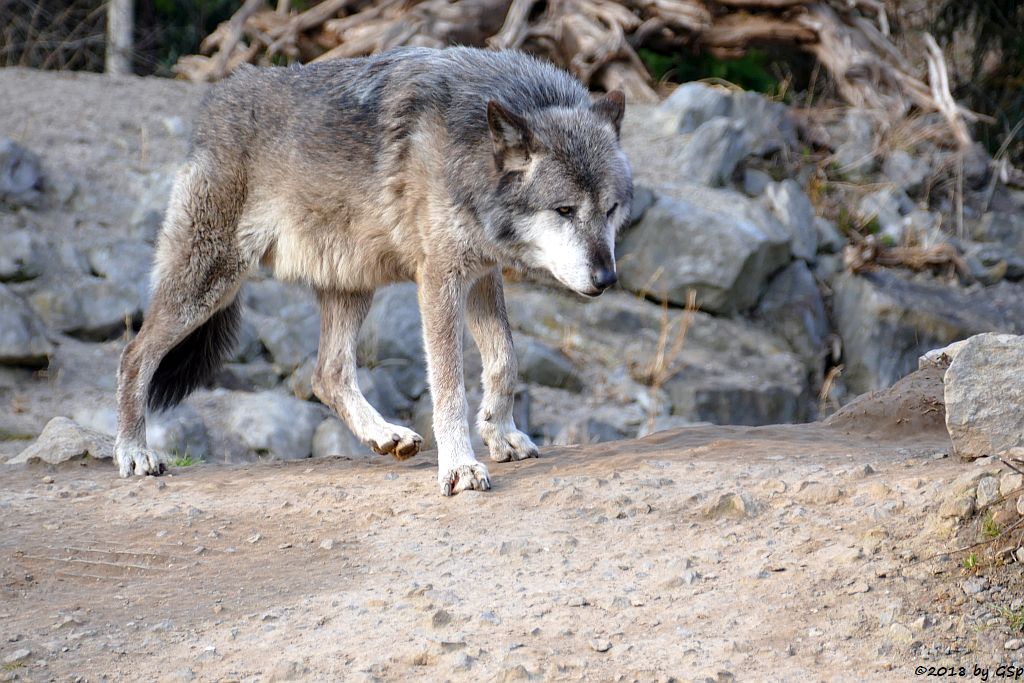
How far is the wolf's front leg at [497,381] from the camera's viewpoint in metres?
5.07

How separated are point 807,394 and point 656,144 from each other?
2998 millimetres

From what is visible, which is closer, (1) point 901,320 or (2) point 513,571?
(2) point 513,571

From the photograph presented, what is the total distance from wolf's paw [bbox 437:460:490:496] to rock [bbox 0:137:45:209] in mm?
6394

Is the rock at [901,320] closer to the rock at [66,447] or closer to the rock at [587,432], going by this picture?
the rock at [587,432]

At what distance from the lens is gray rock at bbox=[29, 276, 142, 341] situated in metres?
8.51

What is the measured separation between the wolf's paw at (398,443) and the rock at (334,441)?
2.44 meters

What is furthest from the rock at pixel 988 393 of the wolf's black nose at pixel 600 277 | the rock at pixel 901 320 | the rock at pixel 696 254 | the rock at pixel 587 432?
the rock at pixel 901 320

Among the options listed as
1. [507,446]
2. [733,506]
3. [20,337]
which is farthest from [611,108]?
[20,337]

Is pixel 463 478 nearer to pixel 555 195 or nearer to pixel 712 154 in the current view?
pixel 555 195

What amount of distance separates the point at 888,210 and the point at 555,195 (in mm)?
7580

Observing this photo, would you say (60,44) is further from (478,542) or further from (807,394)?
A: (478,542)

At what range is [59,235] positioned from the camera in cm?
920

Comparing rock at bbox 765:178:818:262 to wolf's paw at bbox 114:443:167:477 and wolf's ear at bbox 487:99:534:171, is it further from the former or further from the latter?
wolf's paw at bbox 114:443:167:477

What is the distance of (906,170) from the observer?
1144 cm
